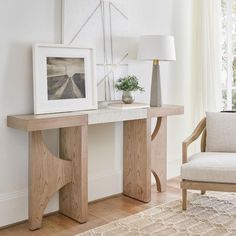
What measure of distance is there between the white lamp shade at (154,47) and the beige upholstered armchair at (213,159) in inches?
27.1

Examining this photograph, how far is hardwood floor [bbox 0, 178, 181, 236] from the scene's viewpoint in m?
2.81

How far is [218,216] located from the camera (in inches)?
120

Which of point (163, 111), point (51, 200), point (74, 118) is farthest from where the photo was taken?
point (163, 111)

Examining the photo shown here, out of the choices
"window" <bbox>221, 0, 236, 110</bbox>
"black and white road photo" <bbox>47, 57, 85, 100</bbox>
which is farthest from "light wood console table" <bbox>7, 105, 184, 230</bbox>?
"window" <bbox>221, 0, 236, 110</bbox>

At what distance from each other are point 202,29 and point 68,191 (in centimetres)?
232

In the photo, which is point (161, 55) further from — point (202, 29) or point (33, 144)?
point (33, 144)

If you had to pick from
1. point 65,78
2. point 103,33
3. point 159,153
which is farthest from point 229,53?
point 65,78

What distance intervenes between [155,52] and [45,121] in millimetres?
1320

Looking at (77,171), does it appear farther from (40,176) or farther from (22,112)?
(22,112)

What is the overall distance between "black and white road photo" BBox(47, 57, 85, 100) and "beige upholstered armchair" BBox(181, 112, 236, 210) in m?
1.00

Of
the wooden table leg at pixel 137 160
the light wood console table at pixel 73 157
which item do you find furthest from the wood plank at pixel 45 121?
the wooden table leg at pixel 137 160

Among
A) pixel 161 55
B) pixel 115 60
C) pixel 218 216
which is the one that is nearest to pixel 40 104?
pixel 115 60

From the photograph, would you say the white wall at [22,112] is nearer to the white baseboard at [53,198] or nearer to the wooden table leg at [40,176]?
the white baseboard at [53,198]

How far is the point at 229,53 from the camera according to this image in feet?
14.0
